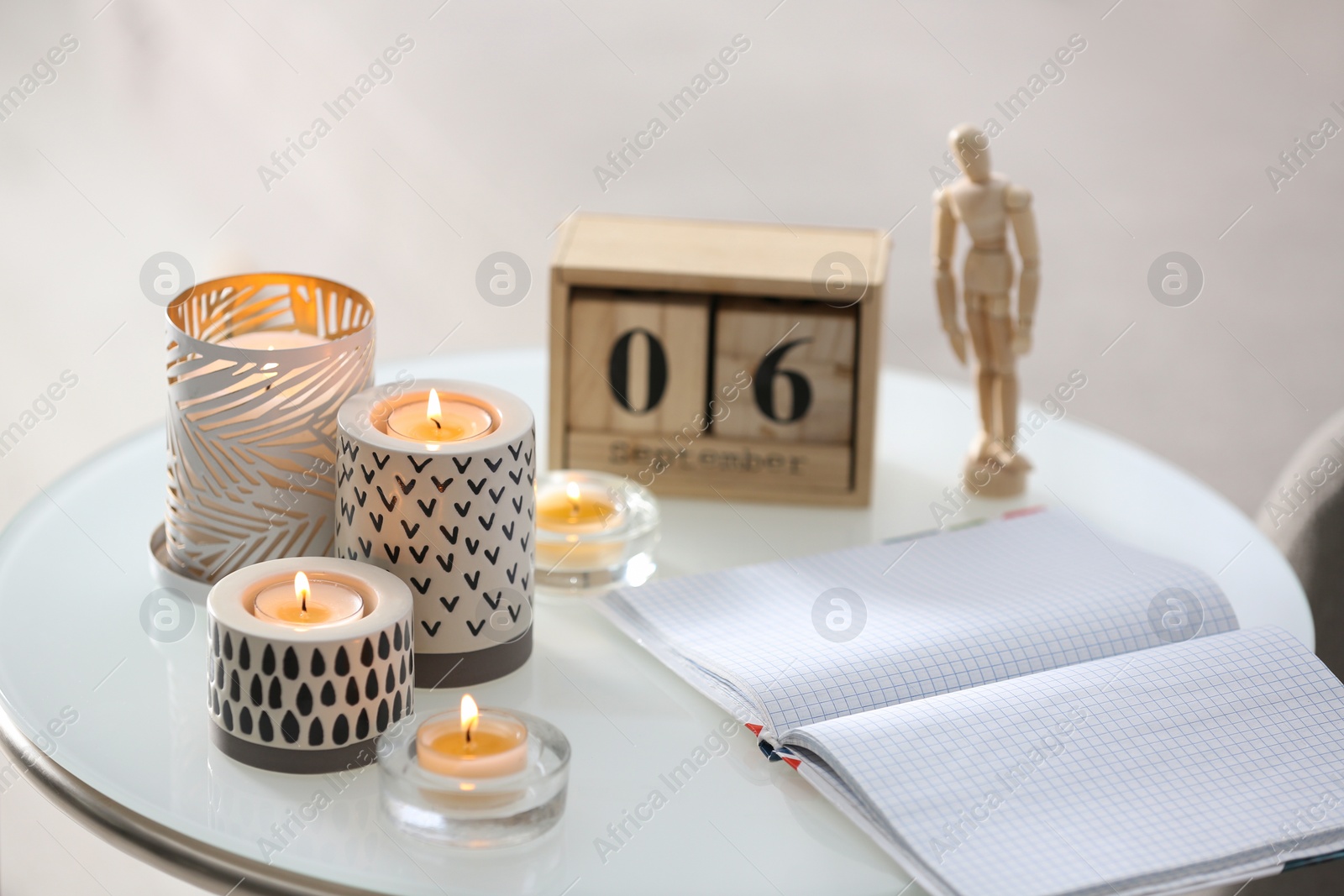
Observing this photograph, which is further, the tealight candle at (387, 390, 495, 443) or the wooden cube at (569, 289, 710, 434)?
the wooden cube at (569, 289, 710, 434)

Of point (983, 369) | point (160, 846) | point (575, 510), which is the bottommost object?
point (160, 846)

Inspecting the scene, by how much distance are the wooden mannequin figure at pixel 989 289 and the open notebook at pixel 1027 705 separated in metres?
0.15

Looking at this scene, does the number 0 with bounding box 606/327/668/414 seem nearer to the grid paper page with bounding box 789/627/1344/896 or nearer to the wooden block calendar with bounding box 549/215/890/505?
the wooden block calendar with bounding box 549/215/890/505

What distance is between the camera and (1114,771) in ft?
2.63

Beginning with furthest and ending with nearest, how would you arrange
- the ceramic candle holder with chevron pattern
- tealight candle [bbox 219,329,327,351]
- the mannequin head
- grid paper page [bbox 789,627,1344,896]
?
the mannequin head < tealight candle [bbox 219,329,327,351] < the ceramic candle holder with chevron pattern < grid paper page [bbox 789,627,1344,896]

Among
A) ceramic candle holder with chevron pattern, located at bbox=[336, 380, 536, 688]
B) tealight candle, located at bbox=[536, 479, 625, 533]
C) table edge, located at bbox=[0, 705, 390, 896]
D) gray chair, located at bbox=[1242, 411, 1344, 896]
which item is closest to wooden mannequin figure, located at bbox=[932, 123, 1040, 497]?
gray chair, located at bbox=[1242, 411, 1344, 896]

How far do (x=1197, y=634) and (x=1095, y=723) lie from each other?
0.57 feet

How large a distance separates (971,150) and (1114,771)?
51cm

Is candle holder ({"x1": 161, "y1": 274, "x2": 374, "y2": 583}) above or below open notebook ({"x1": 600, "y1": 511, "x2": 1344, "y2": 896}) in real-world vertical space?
above

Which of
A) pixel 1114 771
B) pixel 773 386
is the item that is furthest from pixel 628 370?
pixel 1114 771

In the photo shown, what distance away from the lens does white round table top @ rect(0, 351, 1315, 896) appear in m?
0.75

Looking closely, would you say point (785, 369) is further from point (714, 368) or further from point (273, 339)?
point (273, 339)

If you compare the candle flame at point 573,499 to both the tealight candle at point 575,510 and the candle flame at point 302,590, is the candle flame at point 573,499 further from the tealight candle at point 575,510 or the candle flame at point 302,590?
the candle flame at point 302,590

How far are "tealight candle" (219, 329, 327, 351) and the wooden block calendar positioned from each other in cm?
22
